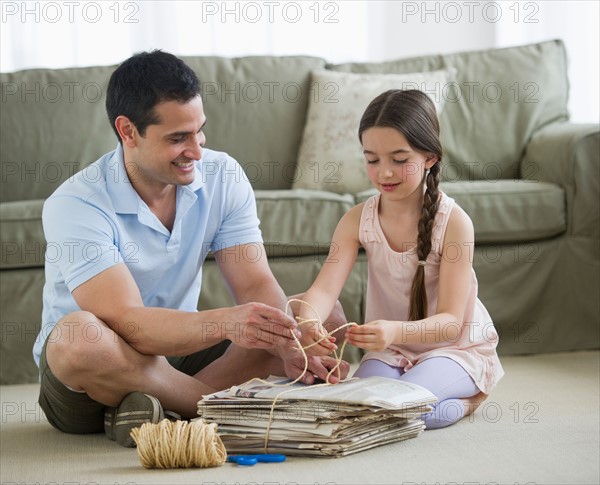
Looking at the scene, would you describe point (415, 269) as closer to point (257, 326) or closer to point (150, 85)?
point (257, 326)

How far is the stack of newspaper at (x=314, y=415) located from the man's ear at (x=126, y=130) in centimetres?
59

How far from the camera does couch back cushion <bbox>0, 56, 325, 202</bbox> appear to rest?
11.0 feet

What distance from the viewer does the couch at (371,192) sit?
1.89 m

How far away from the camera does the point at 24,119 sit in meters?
3.35

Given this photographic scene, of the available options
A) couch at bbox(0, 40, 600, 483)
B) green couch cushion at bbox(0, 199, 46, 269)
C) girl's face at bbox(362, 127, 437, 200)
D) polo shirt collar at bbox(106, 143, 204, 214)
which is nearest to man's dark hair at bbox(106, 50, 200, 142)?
polo shirt collar at bbox(106, 143, 204, 214)

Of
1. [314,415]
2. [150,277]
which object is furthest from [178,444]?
[150,277]

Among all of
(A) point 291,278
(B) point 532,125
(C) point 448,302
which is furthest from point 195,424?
(B) point 532,125

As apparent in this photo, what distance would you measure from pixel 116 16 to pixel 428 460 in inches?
103

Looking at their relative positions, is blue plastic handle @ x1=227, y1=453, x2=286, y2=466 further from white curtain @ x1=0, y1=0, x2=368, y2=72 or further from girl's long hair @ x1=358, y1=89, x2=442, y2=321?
white curtain @ x1=0, y1=0, x2=368, y2=72

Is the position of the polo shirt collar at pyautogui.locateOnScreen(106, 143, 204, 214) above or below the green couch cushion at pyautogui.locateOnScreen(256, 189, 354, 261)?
above

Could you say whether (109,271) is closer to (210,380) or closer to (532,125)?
(210,380)

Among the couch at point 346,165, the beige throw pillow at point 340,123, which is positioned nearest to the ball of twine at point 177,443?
the couch at point 346,165

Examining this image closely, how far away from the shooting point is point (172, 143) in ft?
6.78

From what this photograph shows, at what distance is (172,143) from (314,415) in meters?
0.65
